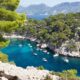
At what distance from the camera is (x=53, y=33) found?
4230 inches

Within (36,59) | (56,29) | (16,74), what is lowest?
(36,59)

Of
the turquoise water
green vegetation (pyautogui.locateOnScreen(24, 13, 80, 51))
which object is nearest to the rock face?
the turquoise water

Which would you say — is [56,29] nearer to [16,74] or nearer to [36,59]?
[36,59]

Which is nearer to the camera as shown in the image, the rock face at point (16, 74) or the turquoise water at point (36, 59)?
the rock face at point (16, 74)

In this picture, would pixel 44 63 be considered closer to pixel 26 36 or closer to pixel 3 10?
pixel 26 36

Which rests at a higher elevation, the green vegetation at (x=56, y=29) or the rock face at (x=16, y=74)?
the rock face at (x=16, y=74)

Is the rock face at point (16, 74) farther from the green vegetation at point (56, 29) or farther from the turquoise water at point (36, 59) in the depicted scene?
the green vegetation at point (56, 29)

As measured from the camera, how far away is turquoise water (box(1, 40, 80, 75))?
7225cm

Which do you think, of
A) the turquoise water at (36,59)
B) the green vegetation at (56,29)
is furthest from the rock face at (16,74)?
the green vegetation at (56,29)

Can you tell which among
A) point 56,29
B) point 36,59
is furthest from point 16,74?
point 56,29

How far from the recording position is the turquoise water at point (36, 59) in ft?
237

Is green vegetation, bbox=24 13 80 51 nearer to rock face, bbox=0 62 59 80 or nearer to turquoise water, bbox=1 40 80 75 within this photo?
turquoise water, bbox=1 40 80 75

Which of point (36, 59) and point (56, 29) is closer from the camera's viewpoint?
point (36, 59)

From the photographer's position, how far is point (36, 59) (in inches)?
3182
